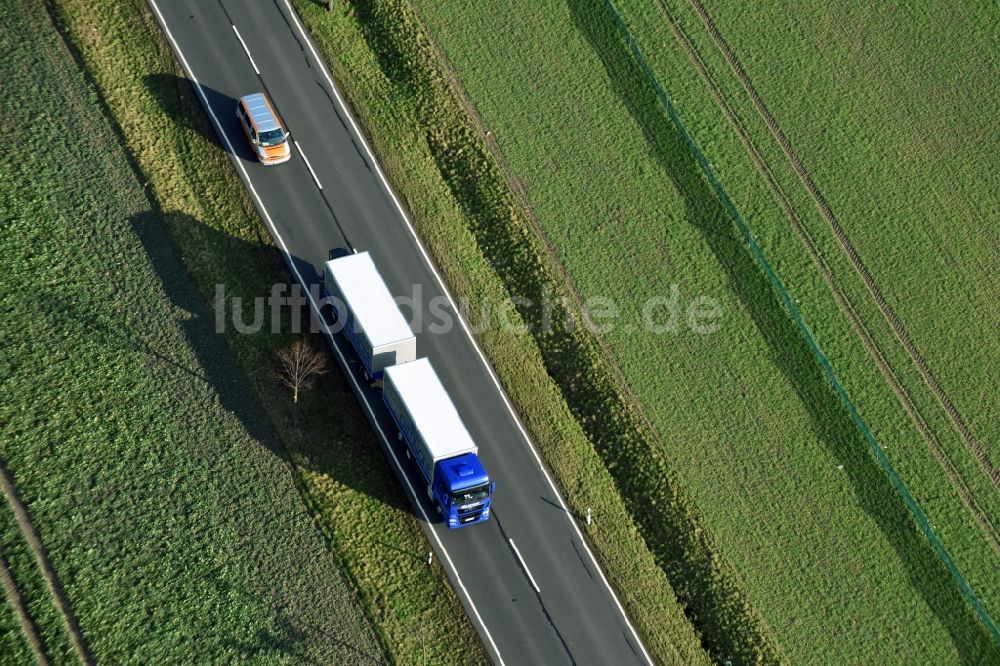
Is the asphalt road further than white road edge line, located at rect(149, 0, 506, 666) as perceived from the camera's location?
Yes

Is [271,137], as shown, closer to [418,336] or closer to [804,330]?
[418,336]

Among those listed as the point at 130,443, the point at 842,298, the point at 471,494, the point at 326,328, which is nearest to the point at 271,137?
the point at 326,328

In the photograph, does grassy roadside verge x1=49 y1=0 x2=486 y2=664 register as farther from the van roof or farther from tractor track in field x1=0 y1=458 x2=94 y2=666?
tractor track in field x1=0 y1=458 x2=94 y2=666

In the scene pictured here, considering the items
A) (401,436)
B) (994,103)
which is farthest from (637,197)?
(994,103)

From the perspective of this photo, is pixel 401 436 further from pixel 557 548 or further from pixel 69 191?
pixel 69 191

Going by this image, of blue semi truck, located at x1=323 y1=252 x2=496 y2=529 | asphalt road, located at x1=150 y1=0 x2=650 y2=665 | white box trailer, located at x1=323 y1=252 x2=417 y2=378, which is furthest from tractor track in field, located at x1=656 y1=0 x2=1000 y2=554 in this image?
white box trailer, located at x1=323 y1=252 x2=417 y2=378

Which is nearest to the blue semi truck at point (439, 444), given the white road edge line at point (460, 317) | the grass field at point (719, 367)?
the white road edge line at point (460, 317)

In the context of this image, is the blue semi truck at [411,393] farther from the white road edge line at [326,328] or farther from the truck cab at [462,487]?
the white road edge line at [326,328]
